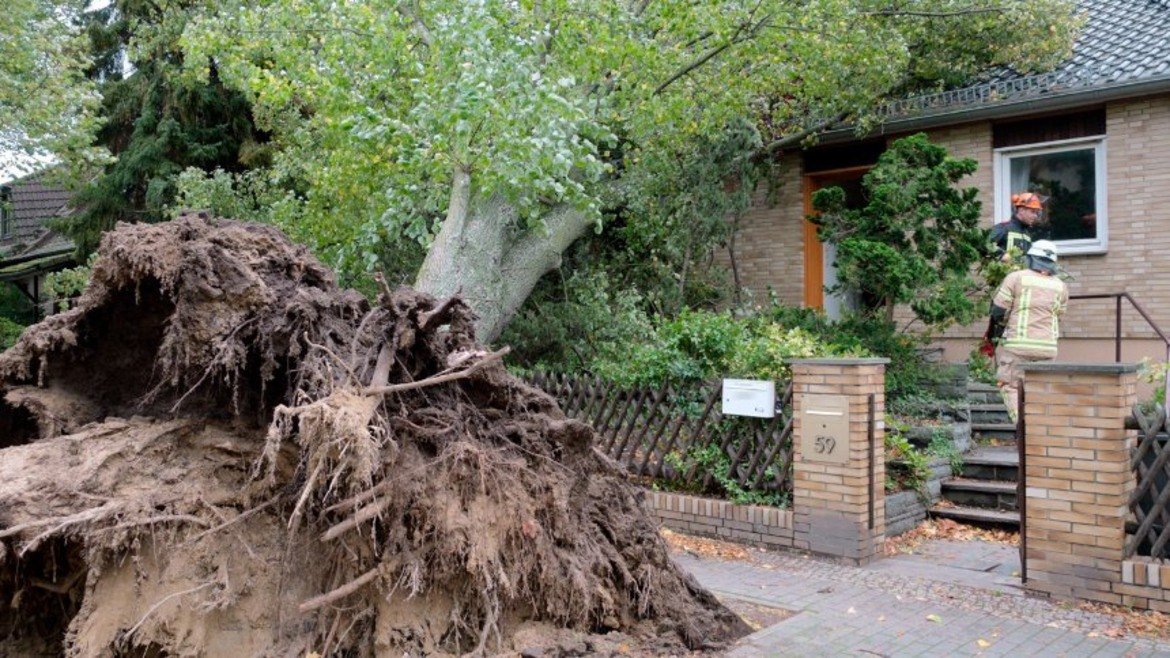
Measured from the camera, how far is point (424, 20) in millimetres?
10945

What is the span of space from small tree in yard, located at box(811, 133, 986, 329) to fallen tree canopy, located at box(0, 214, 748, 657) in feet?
20.5

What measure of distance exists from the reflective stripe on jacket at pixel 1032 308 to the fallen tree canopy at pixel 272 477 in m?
5.93

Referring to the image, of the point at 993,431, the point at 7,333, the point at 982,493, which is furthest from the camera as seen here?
the point at 7,333

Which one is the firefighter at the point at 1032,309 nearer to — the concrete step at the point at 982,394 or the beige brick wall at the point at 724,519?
the concrete step at the point at 982,394

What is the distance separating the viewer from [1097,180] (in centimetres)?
1334

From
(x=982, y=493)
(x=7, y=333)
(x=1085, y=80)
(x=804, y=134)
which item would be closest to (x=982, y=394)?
(x=982, y=493)

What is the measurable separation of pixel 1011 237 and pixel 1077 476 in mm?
5404

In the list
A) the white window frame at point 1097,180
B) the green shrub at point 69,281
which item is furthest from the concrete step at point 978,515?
the green shrub at point 69,281

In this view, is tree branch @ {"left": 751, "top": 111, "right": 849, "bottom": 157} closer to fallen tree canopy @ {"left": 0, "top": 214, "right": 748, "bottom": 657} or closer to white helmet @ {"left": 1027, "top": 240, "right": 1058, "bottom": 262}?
white helmet @ {"left": 1027, "top": 240, "right": 1058, "bottom": 262}

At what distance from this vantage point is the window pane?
44.5 ft

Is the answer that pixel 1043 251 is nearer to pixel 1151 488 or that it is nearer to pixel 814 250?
pixel 1151 488

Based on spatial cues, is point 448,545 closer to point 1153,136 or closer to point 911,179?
point 911,179

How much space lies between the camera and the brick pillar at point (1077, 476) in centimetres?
616

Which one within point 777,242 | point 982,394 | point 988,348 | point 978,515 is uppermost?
point 777,242
